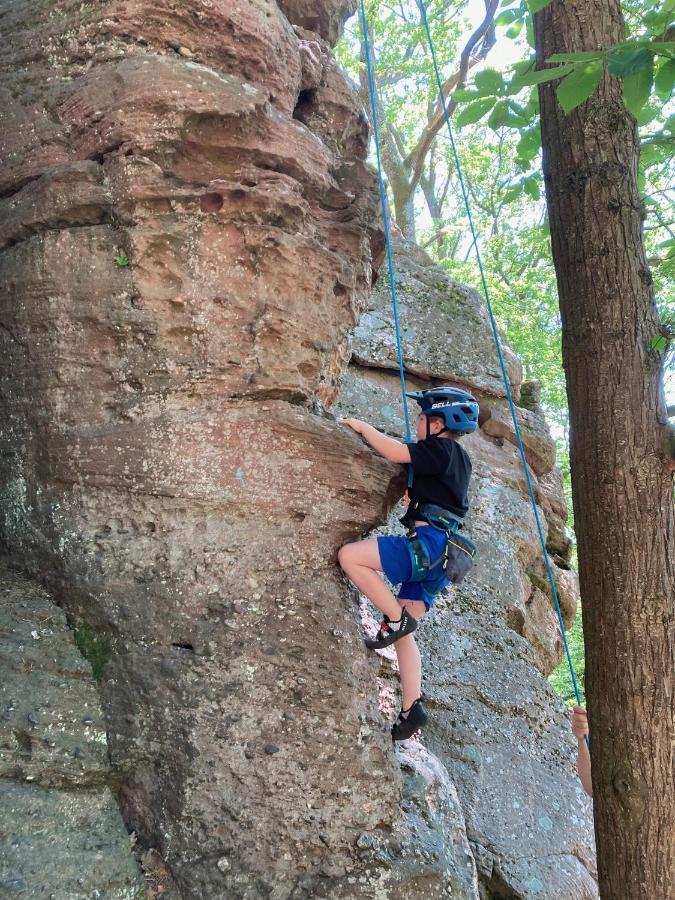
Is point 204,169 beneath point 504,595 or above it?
above

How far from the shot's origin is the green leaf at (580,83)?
2615mm

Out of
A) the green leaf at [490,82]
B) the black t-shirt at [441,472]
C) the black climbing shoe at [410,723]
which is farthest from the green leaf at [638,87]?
the black climbing shoe at [410,723]

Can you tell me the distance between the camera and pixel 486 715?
5.32 m

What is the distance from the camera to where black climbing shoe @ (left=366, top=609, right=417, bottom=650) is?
399 cm

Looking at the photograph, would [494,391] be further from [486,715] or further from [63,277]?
[63,277]

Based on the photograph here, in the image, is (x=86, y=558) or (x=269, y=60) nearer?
(x=86, y=558)

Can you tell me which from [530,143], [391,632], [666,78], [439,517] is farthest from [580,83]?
[391,632]

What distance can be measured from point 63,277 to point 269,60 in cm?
196

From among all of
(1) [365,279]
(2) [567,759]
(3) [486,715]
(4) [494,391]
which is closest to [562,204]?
(1) [365,279]

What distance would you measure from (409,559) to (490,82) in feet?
7.64

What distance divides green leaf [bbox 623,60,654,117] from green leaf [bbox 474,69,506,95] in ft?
2.11

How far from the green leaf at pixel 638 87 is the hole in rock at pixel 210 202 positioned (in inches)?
86.7

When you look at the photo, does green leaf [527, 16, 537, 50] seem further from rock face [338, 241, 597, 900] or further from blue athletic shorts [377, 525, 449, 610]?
rock face [338, 241, 597, 900]

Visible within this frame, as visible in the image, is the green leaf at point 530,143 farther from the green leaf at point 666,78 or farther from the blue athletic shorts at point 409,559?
the blue athletic shorts at point 409,559
